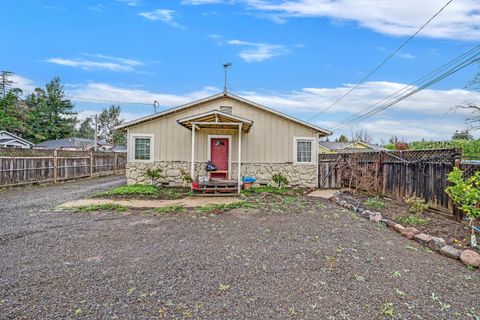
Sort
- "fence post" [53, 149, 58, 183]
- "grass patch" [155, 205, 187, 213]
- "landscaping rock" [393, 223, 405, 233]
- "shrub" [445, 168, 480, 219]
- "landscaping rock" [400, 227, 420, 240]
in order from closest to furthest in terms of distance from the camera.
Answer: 1. "shrub" [445, 168, 480, 219]
2. "landscaping rock" [400, 227, 420, 240]
3. "landscaping rock" [393, 223, 405, 233]
4. "grass patch" [155, 205, 187, 213]
5. "fence post" [53, 149, 58, 183]

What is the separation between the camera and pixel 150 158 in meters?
10.7

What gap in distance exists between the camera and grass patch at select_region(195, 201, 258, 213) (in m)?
6.65

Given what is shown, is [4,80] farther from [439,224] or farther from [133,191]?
[439,224]

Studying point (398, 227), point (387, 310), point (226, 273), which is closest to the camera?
point (387, 310)

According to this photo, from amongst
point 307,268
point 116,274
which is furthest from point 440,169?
point 116,274

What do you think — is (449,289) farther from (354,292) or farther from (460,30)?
(460,30)

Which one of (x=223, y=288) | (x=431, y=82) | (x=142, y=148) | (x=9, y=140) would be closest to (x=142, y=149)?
(x=142, y=148)

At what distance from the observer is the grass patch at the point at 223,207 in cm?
665

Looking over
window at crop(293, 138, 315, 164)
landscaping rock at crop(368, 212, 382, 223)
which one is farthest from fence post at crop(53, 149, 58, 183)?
landscaping rock at crop(368, 212, 382, 223)

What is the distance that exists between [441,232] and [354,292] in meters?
3.15

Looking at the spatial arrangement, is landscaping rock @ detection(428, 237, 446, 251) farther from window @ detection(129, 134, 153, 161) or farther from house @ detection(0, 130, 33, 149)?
house @ detection(0, 130, 33, 149)

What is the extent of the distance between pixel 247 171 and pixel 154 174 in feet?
12.2

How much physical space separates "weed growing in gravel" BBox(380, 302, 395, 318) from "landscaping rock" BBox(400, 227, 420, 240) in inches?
102

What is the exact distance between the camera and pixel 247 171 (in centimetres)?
1088
